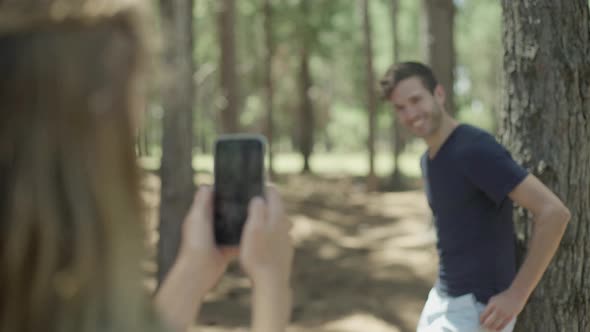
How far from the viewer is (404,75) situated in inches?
144

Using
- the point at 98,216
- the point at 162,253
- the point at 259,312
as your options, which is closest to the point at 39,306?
the point at 98,216

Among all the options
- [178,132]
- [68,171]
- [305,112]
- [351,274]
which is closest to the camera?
[68,171]

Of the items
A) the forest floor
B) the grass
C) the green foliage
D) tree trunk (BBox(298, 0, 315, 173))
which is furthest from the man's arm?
tree trunk (BBox(298, 0, 315, 173))

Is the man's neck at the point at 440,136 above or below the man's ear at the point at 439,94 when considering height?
below

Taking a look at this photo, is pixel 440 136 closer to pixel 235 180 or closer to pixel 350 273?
pixel 235 180

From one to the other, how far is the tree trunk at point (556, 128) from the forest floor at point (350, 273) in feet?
8.98

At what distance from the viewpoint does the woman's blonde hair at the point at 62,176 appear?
95cm

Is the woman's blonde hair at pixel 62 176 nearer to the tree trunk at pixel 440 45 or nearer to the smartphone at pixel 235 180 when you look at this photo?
the smartphone at pixel 235 180

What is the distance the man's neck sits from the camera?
339 cm

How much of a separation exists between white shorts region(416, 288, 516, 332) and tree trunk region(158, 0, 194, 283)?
288 inches

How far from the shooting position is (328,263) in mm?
13812

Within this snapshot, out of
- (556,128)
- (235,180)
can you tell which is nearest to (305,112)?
(556,128)

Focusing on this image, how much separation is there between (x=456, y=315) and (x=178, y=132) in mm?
7534

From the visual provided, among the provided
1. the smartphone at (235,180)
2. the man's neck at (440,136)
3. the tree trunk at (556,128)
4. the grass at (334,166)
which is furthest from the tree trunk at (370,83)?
the smartphone at (235,180)
